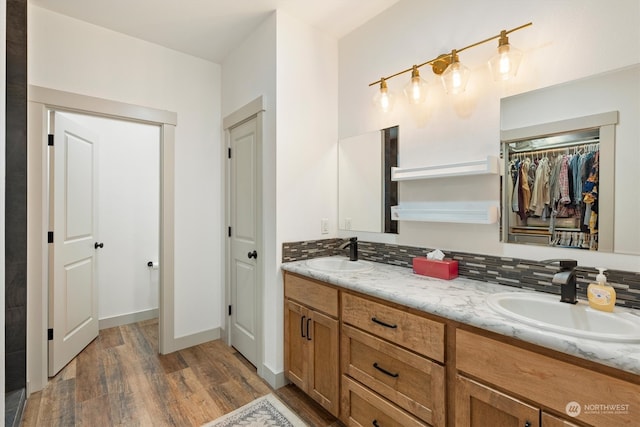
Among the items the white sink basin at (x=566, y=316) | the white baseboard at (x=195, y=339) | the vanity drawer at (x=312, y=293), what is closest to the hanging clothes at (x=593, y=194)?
the white sink basin at (x=566, y=316)

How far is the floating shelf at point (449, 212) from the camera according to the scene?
1.65 m

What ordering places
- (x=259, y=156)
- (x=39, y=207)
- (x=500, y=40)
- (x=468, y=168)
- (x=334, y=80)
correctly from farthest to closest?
(x=334, y=80) → (x=259, y=156) → (x=39, y=207) → (x=468, y=168) → (x=500, y=40)

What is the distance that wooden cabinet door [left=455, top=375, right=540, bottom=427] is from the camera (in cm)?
102

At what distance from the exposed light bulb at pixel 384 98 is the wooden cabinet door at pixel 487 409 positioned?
66.3 inches

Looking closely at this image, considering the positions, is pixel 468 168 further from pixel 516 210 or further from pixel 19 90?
pixel 19 90

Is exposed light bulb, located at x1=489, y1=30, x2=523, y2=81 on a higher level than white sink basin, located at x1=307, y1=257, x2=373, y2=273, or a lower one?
higher

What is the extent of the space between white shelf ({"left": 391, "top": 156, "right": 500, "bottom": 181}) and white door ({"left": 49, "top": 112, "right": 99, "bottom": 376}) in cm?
253

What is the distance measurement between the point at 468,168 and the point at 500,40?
639mm

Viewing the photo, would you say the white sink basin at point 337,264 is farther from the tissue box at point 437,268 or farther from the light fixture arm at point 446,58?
the light fixture arm at point 446,58

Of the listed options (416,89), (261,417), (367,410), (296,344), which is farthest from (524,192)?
(261,417)

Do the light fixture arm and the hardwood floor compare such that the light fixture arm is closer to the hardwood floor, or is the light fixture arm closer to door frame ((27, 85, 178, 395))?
the hardwood floor

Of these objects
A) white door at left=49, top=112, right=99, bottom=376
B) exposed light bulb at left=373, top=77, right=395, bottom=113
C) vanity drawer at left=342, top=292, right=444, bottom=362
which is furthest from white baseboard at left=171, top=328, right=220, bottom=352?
exposed light bulb at left=373, top=77, right=395, bottom=113

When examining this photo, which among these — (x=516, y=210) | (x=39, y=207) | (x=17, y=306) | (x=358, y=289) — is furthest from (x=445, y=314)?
(x=39, y=207)

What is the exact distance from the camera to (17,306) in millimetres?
1919
